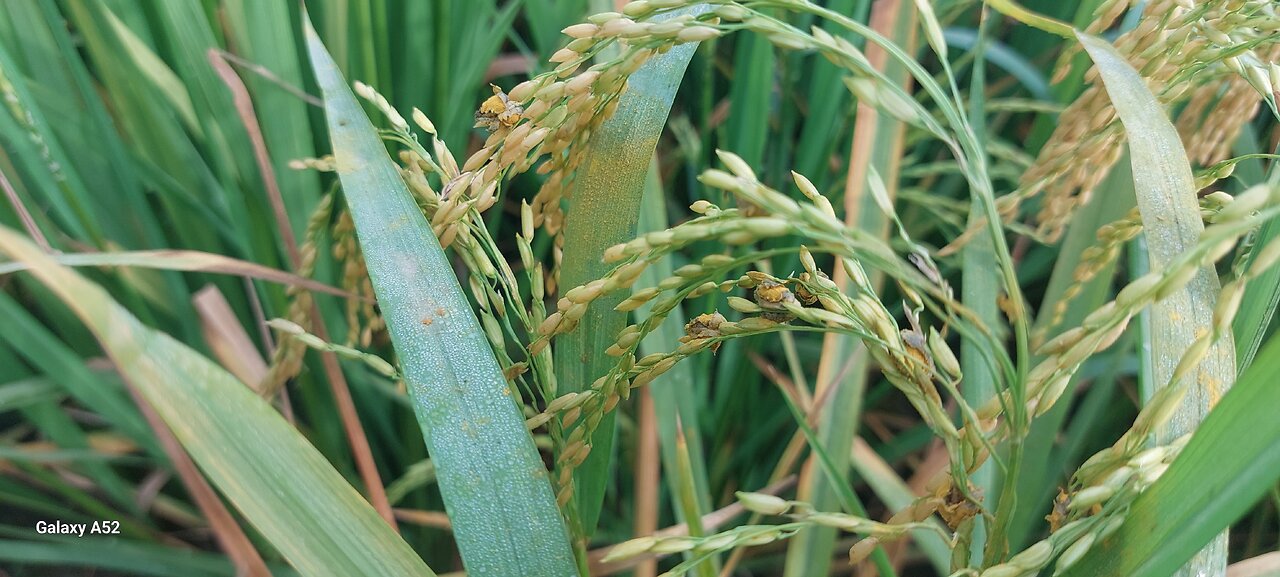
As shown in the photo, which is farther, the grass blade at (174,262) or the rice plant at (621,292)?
the grass blade at (174,262)

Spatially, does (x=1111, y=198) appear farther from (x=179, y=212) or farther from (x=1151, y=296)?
(x=179, y=212)

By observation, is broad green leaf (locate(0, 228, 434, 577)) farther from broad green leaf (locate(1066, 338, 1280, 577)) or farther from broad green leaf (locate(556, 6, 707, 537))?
broad green leaf (locate(1066, 338, 1280, 577))

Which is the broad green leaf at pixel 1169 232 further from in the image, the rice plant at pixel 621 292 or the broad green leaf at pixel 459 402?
the broad green leaf at pixel 459 402

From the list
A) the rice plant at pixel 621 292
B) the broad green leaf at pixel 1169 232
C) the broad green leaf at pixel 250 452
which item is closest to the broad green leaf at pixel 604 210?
the rice plant at pixel 621 292

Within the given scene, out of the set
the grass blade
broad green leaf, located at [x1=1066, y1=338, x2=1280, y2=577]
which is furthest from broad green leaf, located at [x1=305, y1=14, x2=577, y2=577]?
broad green leaf, located at [x1=1066, y1=338, x2=1280, y2=577]

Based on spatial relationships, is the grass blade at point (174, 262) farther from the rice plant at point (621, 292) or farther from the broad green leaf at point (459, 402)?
the broad green leaf at point (459, 402)

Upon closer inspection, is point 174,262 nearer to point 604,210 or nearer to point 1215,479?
point 604,210

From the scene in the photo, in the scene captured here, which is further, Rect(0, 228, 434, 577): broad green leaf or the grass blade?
the grass blade
